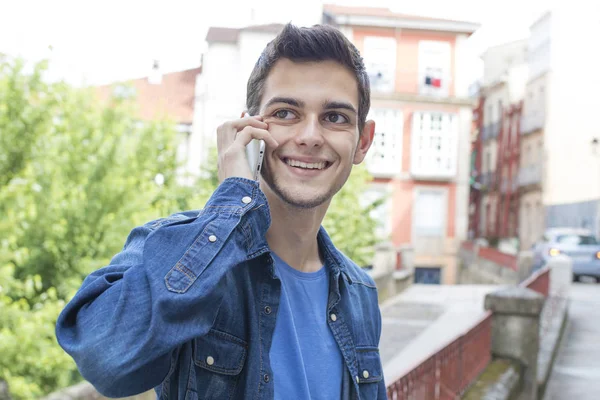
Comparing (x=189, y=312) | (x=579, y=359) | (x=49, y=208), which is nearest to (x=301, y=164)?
(x=189, y=312)

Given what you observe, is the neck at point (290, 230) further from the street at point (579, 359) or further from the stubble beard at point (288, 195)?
the street at point (579, 359)

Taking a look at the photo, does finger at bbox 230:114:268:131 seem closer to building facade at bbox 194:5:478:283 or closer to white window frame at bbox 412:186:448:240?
building facade at bbox 194:5:478:283

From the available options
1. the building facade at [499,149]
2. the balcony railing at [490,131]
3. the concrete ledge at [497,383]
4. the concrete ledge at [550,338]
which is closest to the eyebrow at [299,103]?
the concrete ledge at [497,383]

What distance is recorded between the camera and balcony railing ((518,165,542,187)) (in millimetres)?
38219

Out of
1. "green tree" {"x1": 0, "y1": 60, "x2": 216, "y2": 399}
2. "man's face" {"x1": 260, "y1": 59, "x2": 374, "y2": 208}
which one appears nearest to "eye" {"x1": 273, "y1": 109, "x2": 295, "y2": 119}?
"man's face" {"x1": 260, "y1": 59, "x2": 374, "y2": 208}

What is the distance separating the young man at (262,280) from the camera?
54.4 inches

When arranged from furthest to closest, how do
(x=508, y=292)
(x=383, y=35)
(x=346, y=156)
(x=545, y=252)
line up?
1. (x=383, y=35)
2. (x=545, y=252)
3. (x=508, y=292)
4. (x=346, y=156)

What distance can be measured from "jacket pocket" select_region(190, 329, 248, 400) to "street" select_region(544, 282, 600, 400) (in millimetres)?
7291

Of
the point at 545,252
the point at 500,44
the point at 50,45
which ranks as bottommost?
the point at 545,252

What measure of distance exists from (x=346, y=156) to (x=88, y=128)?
997 cm

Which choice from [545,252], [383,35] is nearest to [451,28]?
[383,35]

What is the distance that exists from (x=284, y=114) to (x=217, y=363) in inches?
26.5

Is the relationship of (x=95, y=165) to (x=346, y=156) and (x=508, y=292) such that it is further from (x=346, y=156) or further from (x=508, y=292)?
(x=346, y=156)

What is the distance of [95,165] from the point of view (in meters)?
8.61
